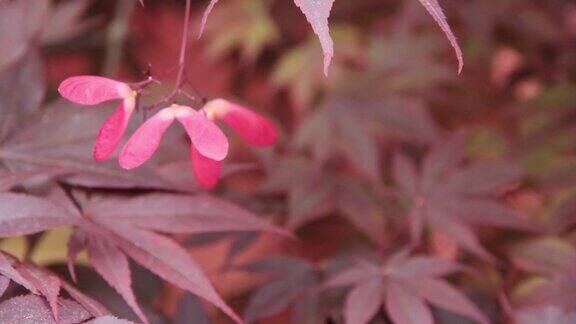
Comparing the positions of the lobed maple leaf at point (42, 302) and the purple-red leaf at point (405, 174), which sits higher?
the lobed maple leaf at point (42, 302)

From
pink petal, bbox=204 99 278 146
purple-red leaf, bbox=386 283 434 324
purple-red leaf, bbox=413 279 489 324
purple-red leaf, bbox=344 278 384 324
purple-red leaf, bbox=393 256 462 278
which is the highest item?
pink petal, bbox=204 99 278 146

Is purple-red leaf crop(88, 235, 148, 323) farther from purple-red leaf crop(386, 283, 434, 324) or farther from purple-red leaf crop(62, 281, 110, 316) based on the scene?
purple-red leaf crop(386, 283, 434, 324)

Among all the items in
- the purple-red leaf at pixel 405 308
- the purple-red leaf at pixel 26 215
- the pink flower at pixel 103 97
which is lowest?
the purple-red leaf at pixel 405 308

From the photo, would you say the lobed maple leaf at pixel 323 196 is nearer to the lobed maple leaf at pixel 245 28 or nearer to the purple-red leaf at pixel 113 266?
the purple-red leaf at pixel 113 266

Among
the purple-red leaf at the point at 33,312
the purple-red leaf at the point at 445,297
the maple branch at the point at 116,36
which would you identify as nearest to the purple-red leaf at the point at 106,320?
the purple-red leaf at the point at 33,312

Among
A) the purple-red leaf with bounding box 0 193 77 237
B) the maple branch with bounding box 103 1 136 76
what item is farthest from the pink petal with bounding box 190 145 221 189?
the maple branch with bounding box 103 1 136 76

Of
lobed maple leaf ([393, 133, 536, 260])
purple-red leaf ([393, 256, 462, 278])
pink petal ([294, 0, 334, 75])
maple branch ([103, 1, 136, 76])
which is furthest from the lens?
maple branch ([103, 1, 136, 76])

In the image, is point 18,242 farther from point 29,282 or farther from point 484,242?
point 29,282
